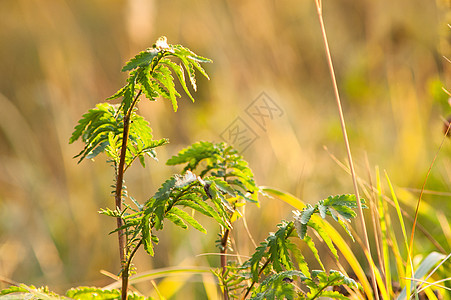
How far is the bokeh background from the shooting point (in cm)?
247

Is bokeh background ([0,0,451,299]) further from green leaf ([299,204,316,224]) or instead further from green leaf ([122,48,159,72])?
green leaf ([122,48,159,72])

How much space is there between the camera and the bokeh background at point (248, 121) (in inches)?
97.4

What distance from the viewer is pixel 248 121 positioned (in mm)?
2873

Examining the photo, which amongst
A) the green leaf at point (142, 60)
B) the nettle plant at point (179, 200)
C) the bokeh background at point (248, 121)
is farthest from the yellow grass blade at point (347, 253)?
the bokeh background at point (248, 121)

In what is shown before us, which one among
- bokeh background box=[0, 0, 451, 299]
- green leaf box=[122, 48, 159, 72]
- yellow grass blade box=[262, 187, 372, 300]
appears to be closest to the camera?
green leaf box=[122, 48, 159, 72]

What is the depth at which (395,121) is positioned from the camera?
3.03 metres

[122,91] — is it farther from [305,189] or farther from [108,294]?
[305,189]

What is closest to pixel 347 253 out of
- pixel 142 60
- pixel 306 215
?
pixel 306 215

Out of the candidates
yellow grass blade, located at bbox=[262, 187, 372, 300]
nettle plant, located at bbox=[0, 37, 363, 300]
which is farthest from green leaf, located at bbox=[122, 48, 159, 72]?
yellow grass blade, located at bbox=[262, 187, 372, 300]

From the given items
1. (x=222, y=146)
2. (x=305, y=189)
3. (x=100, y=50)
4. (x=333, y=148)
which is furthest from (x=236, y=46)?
(x=222, y=146)

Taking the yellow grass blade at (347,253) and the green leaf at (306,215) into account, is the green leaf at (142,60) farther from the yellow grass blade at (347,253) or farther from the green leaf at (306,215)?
the yellow grass blade at (347,253)

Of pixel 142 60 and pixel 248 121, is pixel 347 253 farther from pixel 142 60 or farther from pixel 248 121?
pixel 248 121

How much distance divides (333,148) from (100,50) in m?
2.98

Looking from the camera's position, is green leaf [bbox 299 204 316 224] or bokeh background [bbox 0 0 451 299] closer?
green leaf [bbox 299 204 316 224]
